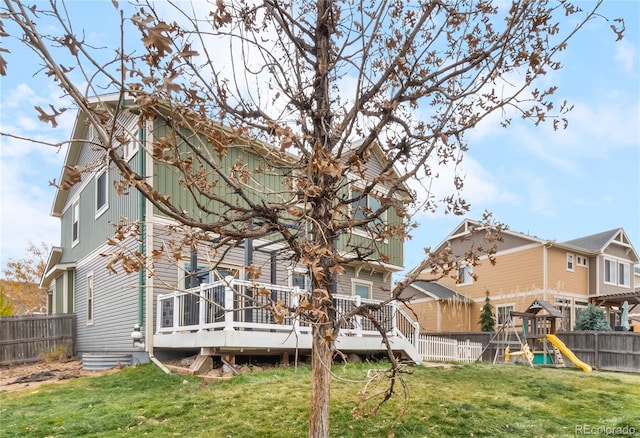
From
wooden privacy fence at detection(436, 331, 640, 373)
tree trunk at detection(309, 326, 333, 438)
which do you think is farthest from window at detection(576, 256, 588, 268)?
tree trunk at detection(309, 326, 333, 438)

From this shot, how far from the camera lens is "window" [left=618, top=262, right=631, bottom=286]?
2691 centimetres

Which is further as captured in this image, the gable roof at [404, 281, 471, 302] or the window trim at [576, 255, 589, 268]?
the window trim at [576, 255, 589, 268]

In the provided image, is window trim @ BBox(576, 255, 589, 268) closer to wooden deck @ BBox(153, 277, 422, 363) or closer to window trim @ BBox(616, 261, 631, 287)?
window trim @ BBox(616, 261, 631, 287)

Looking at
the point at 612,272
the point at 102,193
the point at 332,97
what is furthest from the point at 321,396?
the point at 612,272

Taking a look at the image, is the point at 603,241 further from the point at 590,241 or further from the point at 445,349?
the point at 445,349

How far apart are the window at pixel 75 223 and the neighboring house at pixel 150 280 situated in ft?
0.11

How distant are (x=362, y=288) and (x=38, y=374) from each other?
935cm

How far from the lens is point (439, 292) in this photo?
1016 inches

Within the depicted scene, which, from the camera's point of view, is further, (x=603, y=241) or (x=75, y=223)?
(x=603, y=241)

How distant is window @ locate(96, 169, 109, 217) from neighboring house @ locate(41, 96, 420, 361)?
3 cm

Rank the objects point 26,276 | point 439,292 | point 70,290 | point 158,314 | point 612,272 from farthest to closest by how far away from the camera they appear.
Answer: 1. point 26,276
2. point 612,272
3. point 439,292
4. point 70,290
5. point 158,314

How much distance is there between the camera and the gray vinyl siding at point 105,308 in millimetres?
11875

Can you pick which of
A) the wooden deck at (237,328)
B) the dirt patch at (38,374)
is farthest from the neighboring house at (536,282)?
the dirt patch at (38,374)

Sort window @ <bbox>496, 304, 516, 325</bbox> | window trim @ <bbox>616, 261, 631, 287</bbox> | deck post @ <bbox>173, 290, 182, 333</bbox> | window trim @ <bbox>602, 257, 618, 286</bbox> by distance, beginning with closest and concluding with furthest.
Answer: deck post @ <bbox>173, 290, 182, 333</bbox> → window @ <bbox>496, 304, 516, 325</bbox> → window trim @ <bbox>602, 257, 618, 286</bbox> → window trim @ <bbox>616, 261, 631, 287</bbox>
